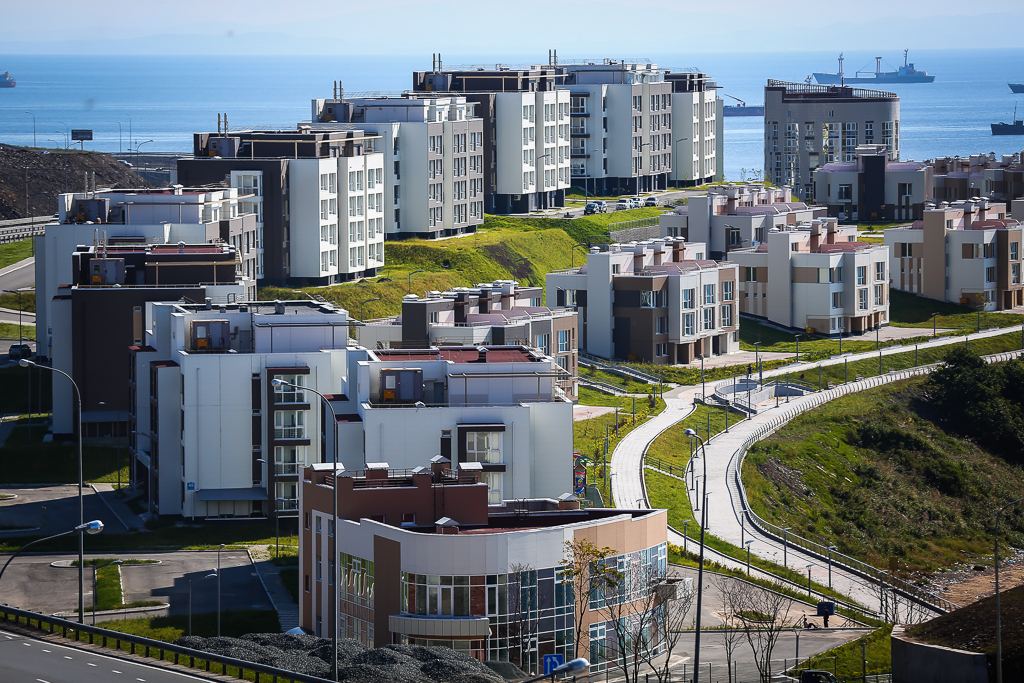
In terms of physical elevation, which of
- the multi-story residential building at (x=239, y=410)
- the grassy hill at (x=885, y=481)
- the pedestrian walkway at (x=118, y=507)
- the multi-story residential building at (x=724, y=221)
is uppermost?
the multi-story residential building at (x=724, y=221)

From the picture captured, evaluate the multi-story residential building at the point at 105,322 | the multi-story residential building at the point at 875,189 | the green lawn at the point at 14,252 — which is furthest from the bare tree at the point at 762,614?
the multi-story residential building at the point at 875,189

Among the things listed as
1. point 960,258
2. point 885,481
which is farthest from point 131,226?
point 960,258

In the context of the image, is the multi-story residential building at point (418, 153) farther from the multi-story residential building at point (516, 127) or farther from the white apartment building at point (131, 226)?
the white apartment building at point (131, 226)

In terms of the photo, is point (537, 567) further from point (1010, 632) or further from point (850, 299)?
point (850, 299)

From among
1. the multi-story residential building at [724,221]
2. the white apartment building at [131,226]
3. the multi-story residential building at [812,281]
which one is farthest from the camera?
the multi-story residential building at [724,221]

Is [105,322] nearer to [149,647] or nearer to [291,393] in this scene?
[291,393]

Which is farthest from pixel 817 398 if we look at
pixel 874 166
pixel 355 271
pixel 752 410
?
pixel 874 166
